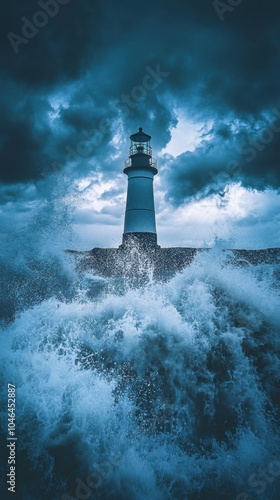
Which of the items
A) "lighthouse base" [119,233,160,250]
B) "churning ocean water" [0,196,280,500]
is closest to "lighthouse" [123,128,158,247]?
"lighthouse base" [119,233,160,250]

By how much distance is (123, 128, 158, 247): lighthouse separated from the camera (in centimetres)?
2020

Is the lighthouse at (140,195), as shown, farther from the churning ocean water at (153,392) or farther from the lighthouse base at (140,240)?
the churning ocean water at (153,392)

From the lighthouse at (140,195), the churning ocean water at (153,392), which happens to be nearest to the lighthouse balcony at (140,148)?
the lighthouse at (140,195)

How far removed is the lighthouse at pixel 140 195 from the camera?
20.2 meters

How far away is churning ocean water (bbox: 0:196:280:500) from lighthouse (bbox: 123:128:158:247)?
13855 mm

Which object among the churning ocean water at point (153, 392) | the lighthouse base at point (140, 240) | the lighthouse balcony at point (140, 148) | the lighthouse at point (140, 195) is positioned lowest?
the churning ocean water at point (153, 392)

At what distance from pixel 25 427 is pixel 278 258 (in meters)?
26.0

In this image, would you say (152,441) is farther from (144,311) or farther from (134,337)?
(144,311)

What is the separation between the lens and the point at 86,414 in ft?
13.7

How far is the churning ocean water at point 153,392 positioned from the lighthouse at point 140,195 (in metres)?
13.9

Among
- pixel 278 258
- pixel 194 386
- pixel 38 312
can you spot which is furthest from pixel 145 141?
pixel 194 386

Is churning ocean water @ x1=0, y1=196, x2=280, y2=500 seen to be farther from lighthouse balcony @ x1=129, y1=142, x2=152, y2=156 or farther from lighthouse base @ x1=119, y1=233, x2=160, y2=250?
lighthouse balcony @ x1=129, y1=142, x2=152, y2=156

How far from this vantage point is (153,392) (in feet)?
14.7

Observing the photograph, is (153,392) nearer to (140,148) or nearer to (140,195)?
(140,195)
